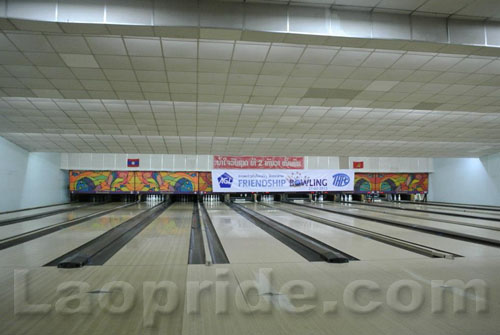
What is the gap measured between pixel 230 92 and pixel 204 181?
1031cm

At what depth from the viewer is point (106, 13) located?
161 inches

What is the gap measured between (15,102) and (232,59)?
19.8ft

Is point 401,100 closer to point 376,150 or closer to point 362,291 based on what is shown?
point 362,291

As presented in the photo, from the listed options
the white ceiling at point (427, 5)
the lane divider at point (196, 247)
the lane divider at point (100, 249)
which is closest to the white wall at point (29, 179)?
the lane divider at point (100, 249)

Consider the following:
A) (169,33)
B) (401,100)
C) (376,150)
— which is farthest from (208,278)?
(376,150)

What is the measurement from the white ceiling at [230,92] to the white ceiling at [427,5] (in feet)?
3.12

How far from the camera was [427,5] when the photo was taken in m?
4.30

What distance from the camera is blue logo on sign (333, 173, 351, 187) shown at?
17469 mm

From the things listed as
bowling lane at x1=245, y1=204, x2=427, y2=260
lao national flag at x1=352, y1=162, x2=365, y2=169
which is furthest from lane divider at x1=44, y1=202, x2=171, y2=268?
lao national flag at x1=352, y1=162, x2=365, y2=169

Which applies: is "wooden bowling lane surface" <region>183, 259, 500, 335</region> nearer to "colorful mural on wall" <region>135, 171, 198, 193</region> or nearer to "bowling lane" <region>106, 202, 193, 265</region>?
"bowling lane" <region>106, 202, 193, 265</region>

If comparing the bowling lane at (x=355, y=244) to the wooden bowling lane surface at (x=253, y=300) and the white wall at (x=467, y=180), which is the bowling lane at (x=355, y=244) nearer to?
the wooden bowling lane surface at (x=253, y=300)

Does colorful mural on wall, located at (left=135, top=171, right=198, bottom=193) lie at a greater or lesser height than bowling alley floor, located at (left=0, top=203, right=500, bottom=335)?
greater

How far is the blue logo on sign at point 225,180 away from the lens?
16469mm

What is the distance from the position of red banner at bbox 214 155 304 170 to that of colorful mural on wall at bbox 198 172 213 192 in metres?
0.81
